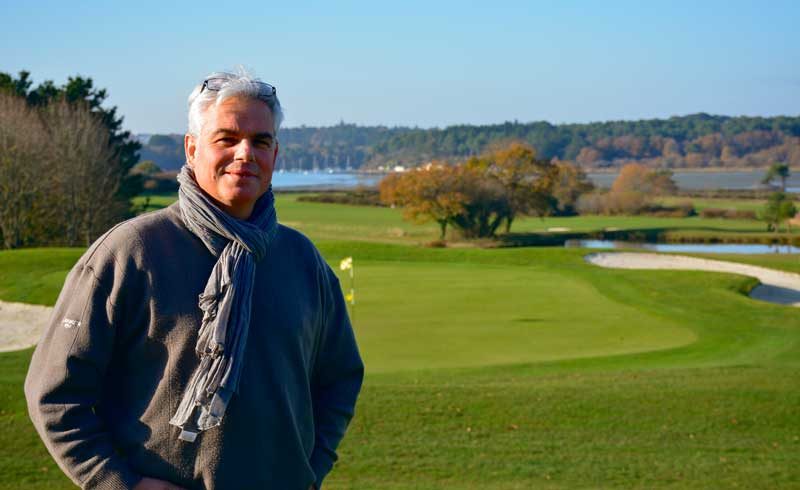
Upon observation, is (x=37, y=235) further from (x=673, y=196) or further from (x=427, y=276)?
(x=673, y=196)

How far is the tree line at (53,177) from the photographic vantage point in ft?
103

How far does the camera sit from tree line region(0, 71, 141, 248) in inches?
1240

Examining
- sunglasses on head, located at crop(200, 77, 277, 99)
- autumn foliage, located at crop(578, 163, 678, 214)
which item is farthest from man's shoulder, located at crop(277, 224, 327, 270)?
autumn foliage, located at crop(578, 163, 678, 214)

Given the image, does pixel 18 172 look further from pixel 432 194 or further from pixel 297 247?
pixel 297 247

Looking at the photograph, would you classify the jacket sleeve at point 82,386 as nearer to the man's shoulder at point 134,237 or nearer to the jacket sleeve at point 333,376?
the man's shoulder at point 134,237

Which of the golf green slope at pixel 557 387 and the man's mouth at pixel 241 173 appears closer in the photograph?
the man's mouth at pixel 241 173

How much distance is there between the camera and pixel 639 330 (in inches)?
576

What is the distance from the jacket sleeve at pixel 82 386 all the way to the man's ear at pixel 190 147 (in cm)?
43

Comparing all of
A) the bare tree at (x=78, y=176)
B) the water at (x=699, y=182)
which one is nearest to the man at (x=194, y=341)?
the bare tree at (x=78, y=176)

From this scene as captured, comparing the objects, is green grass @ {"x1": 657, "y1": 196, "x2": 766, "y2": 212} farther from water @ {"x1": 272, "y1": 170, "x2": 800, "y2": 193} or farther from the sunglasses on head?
the sunglasses on head

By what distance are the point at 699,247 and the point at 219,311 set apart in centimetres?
4405

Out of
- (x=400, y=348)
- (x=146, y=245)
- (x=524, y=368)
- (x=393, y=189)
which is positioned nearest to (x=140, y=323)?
(x=146, y=245)

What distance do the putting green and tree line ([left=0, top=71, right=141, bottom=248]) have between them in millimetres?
16080

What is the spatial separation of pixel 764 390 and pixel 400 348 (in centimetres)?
500
